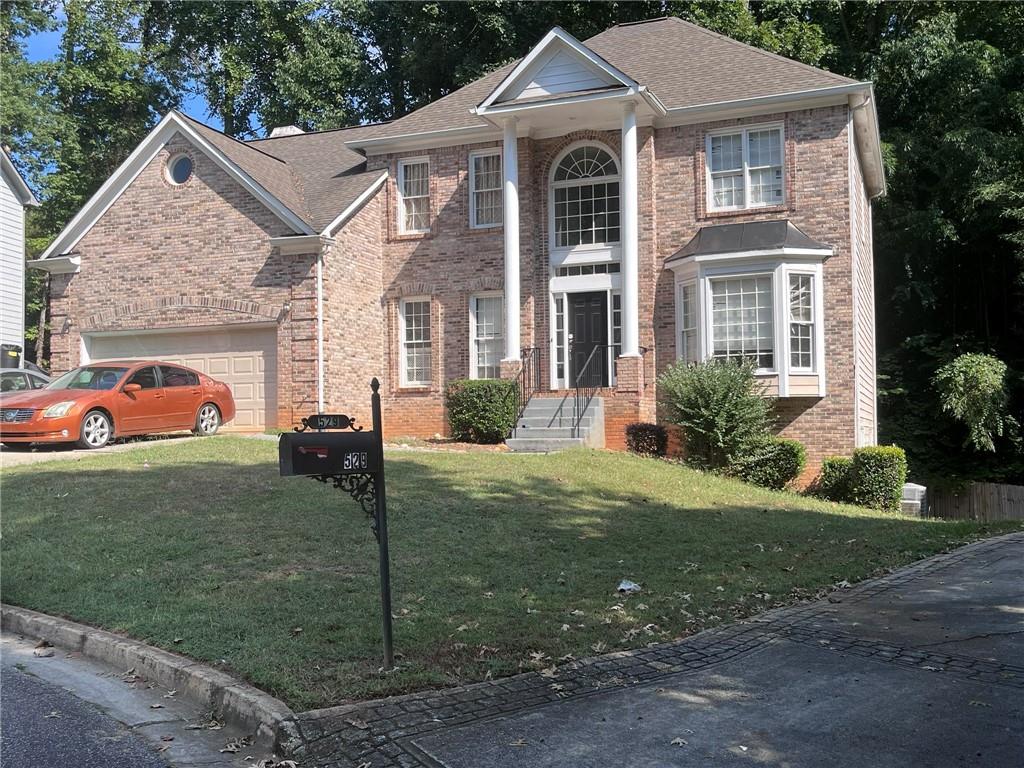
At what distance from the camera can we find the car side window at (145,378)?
15.6m

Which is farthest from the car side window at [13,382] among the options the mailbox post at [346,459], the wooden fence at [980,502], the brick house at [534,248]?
the wooden fence at [980,502]

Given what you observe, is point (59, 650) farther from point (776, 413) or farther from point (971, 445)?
point (971, 445)

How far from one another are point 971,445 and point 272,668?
75.2ft

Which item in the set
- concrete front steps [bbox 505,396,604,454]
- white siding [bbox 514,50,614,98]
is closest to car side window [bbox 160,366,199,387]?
concrete front steps [bbox 505,396,604,454]

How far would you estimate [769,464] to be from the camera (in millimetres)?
16188

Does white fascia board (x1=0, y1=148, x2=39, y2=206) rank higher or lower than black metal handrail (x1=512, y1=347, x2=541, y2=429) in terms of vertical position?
higher

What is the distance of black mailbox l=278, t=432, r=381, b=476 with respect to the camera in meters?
5.15

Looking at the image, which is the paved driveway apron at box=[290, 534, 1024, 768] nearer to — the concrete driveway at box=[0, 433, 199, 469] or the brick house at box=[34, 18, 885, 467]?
the concrete driveway at box=[0, 433, 199, 469]

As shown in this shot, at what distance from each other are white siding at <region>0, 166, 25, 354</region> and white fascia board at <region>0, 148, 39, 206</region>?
0.11 m

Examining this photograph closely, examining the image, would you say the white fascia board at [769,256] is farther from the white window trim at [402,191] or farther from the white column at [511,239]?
the white window trim at [402,191]

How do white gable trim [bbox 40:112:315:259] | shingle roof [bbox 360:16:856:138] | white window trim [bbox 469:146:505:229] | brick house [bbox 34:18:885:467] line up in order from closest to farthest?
brick house [bbox 34:18:885:467] < shingle roof [bbox 360:16:856:138] < white gable trim [bbox 40:112:315:259] < white window trim [bbox 469:146:505:229]

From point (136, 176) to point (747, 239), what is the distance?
13283 millimetres

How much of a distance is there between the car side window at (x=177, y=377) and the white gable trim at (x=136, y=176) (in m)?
4.21

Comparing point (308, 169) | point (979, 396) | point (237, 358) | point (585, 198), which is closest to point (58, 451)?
point (237, 358)
